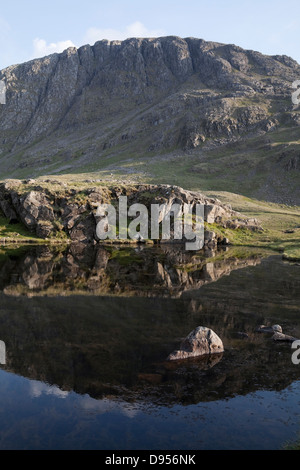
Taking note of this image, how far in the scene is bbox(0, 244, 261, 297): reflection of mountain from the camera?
4469 centimetres

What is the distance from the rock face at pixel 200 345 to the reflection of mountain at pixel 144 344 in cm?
76

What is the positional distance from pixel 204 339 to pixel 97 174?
174734 mm

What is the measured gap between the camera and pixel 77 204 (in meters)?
95.2

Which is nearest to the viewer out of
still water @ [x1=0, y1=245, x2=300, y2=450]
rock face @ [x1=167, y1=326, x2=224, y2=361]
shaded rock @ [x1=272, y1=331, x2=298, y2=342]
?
still water @ [x1=0, y1=245, x2=300, y2=450]

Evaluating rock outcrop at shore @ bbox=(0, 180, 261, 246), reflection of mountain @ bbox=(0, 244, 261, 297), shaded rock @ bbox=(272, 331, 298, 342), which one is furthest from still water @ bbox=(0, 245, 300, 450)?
rock outcrop at shore @ bbox=(0, 180, 261, 246)

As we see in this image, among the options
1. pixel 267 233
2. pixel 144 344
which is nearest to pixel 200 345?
pixel 144 344

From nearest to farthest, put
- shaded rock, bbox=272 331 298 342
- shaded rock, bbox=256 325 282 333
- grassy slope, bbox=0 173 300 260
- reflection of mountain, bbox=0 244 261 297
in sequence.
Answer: shaded rock, bbox=272 331 298 342 < shaded rock, bbox=256 325 282 333 < reflection of mountain, bbox=0 244 261 297 < grassy slope, bbox=0 173 300 260

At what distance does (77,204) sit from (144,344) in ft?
238

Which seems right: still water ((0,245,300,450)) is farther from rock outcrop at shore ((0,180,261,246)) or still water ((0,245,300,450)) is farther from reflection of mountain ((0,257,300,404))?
rock outcrop at shore ((0,180,261,246))

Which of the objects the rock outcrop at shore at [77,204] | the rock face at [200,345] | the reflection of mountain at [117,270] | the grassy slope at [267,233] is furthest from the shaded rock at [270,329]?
the rock outcrop at shore at [77,204]

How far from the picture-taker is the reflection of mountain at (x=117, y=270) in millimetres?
44688

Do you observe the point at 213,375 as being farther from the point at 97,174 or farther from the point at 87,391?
the point at 97,174

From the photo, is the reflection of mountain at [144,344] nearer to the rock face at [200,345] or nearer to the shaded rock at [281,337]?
the rock face at [200,345]

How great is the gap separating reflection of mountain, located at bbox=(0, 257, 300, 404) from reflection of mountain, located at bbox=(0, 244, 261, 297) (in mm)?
4353
